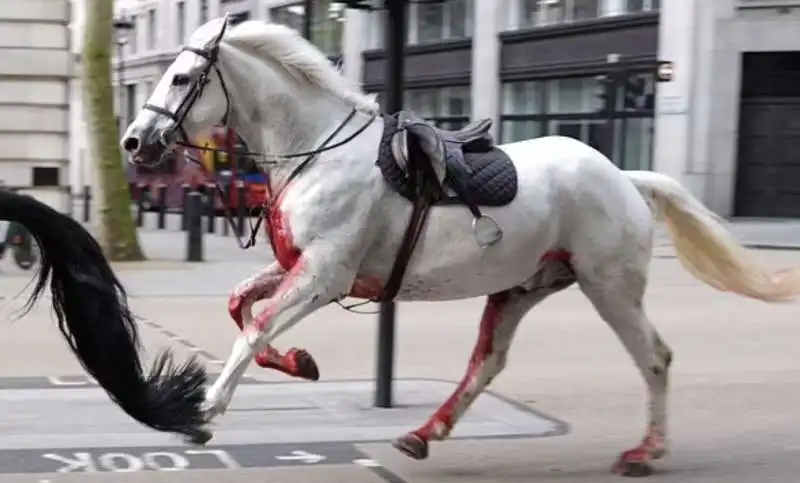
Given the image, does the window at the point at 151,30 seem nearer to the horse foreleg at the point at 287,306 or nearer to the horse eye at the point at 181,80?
the horse eye at the point at 181,80

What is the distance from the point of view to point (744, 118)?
30594 millimetres

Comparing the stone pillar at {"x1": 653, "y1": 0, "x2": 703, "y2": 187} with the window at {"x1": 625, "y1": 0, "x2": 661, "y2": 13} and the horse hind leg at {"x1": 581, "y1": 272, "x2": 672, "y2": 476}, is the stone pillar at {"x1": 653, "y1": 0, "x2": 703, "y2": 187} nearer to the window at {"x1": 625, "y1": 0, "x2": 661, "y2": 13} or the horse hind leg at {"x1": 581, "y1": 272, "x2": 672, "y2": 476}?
the window at {"x1": 625, "y1": 0, "x2": 661, "y2": 13}

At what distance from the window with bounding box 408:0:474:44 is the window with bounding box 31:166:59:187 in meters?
17.6

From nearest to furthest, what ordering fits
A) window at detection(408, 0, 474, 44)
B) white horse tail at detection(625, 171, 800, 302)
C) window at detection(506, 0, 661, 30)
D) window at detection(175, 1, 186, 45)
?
white horse tail at detection(625, 171, 800, 302), window at detection(506, 0, 661, 30), window at detection(408, 0, 474, 44), window at detection(175, 1, 186, 45)

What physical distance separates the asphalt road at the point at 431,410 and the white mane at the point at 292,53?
1668 mm

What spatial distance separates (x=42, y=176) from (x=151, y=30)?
1639 inches

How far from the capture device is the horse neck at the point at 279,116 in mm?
5969

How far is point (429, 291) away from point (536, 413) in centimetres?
209

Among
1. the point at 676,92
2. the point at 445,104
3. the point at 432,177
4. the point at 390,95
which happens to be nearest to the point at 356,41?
the point at 445,104

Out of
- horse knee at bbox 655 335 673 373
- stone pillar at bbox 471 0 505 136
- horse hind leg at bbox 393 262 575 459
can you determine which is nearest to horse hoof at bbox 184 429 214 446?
horse hind leg at bbox 393 262 575 459

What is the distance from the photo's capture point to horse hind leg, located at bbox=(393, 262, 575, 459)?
21.3ft

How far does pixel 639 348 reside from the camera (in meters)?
6.45

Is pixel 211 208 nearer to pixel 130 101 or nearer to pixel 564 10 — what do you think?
pixel 564 10

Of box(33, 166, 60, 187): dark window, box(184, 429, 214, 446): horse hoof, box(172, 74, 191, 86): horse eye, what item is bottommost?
box(184, 429, 214, 446): horse hoof
